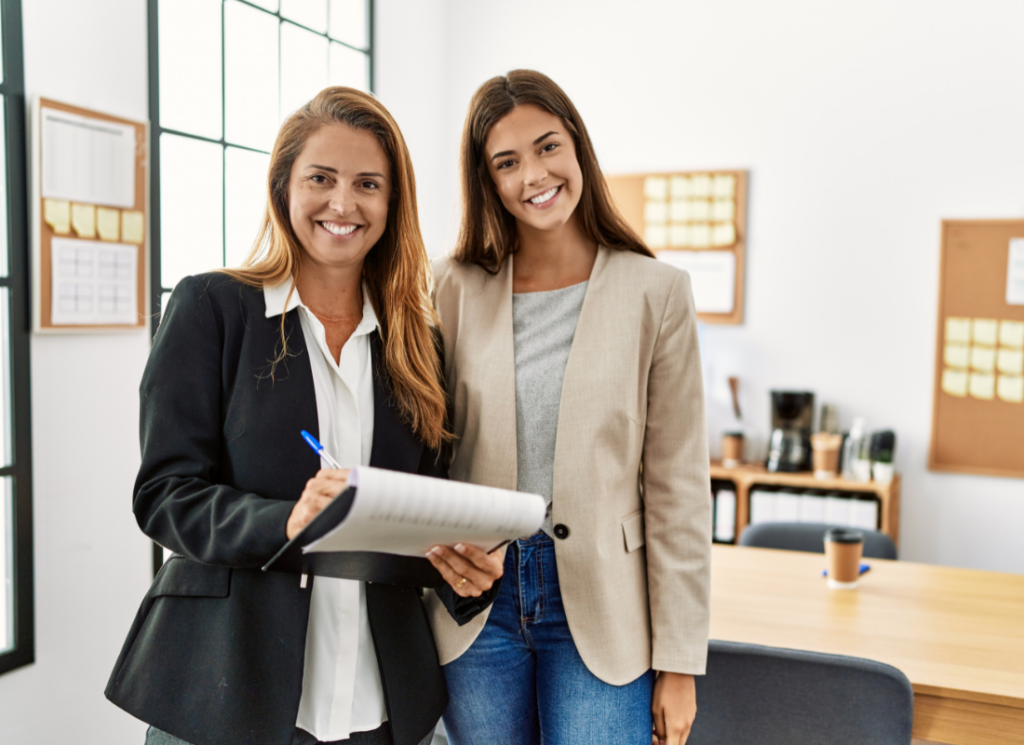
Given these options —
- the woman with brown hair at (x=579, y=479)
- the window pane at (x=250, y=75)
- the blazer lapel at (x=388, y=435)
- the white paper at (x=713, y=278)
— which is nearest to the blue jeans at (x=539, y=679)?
the woman with brown hair at (x=579, y=479)

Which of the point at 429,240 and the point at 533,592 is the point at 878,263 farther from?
the point at 533,592

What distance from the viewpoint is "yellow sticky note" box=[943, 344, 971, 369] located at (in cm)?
388

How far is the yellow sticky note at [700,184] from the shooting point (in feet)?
14.0

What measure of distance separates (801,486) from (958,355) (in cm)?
96

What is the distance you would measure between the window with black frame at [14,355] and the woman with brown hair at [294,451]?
4.20 feet

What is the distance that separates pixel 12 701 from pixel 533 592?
1.73 metres

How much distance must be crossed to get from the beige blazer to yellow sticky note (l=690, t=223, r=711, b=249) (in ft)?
9.64

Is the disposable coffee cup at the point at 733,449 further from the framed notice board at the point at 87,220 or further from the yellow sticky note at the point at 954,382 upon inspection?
the framed notice board at the point at 87,220

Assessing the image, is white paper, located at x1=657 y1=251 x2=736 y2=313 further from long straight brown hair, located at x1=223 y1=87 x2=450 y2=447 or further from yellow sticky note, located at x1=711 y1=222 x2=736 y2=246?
long straight brown hair, located at x1=223 y1=87 x2=450 y2=447

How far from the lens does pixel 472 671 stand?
56.2 inches

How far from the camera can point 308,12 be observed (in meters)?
3.71

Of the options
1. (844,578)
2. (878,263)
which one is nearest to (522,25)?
(878,263)

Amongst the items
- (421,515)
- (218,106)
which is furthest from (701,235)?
(421,515)

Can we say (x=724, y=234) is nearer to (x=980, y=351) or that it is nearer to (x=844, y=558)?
(x=980, y=351)
